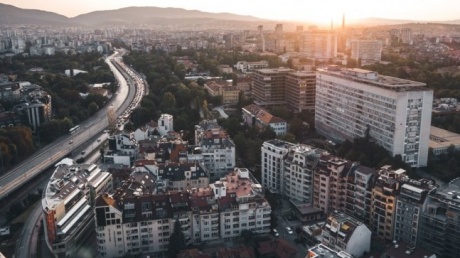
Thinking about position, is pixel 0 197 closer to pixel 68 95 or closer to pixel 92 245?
pixel 92 245

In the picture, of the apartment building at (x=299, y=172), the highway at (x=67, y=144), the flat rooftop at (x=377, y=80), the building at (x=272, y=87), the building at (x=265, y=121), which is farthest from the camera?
the building at (x=272, y=87)

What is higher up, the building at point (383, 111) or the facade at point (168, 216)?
the building at point (383, 111)

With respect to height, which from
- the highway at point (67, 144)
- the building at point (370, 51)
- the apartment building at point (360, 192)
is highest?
the building at point (370, 51)

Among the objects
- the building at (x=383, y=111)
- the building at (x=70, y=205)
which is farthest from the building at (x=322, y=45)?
the building at (x=70, y=205)

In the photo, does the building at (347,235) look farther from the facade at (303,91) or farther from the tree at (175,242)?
the facade at (303,91)

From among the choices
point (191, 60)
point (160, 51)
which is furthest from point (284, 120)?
point (160, 51)

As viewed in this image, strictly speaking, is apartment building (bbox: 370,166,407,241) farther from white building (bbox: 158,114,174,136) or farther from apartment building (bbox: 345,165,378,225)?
white building (bbox: 158,114,174,136)

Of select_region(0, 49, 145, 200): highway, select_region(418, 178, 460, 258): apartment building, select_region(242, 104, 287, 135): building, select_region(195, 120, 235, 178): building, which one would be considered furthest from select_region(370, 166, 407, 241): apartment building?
Answer: select_region(0, 49, 145, 200): highway

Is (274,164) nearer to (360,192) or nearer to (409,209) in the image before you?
(360,192)
